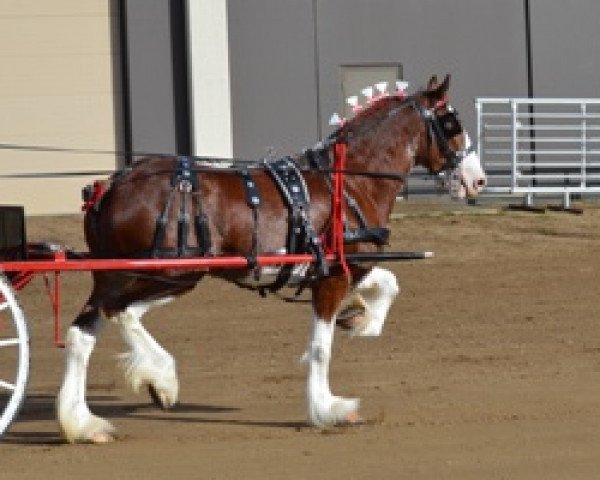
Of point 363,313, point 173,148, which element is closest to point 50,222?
point 173,148

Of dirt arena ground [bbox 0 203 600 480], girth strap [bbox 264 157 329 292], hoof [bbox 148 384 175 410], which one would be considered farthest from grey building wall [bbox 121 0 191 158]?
girth strap [bbox 264 157 329 292]

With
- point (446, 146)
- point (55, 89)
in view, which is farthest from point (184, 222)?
point (55, 89)

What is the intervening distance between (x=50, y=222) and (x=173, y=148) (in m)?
2.57

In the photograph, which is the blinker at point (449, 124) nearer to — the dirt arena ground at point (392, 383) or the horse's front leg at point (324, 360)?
the horse's front leg at point (324, 360)

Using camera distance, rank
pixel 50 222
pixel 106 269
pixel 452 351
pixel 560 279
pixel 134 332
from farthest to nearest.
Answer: pixel 50 222
pixel 560 279
pixel 452 351
pixel 134 332
pixel 106 269

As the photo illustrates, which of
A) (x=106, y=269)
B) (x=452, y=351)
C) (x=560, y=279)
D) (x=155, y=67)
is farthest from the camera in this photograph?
(x=155, y=67)

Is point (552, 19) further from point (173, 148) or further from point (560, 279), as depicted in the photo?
point (560, 279)

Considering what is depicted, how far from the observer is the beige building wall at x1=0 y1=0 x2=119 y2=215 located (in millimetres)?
24359

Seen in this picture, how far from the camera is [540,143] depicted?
26.0 metres

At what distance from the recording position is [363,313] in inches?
473

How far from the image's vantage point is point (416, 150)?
12047mm

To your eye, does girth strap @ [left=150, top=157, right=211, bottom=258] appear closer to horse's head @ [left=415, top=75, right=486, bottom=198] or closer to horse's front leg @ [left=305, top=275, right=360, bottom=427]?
horse's front leg @ [left=305, top=275, right=360, bottom=427]

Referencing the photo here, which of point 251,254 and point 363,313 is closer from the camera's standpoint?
point 251,254

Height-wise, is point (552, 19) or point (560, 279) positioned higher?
point (552, 19)
